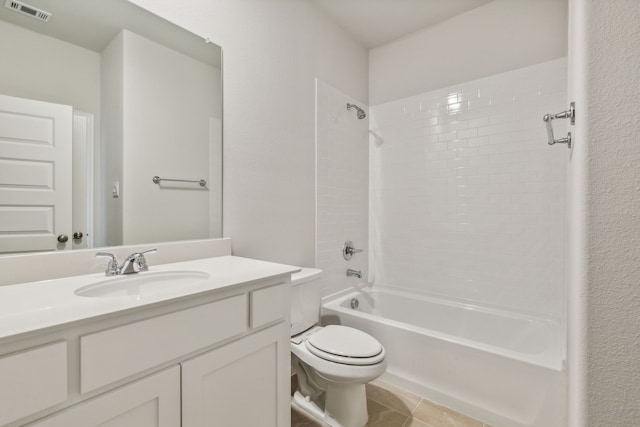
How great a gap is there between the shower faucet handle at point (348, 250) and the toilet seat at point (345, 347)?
2.73 ft

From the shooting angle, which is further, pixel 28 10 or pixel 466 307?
pixel 466 307

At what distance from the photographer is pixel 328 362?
1411 mm

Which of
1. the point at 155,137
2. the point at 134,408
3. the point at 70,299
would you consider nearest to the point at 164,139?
the point at 155,137

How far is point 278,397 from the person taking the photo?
110 cm

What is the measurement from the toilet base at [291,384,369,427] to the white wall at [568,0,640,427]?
3.47 ft

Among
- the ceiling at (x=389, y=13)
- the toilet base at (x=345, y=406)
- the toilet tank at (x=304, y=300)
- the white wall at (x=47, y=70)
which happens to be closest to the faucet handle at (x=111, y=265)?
the white wall at (x=47, y=70)

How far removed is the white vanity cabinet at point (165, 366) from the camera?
0.60m

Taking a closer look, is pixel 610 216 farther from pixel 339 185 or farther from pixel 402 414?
pixel 339 185

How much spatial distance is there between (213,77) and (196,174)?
1.68ft

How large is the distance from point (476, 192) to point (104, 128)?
231cm

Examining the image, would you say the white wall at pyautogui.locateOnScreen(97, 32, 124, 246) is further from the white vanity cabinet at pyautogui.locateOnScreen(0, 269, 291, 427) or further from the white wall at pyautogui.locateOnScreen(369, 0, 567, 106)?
the white wall at pyautogui.locateOnScreen(369, 0, 567, 106)

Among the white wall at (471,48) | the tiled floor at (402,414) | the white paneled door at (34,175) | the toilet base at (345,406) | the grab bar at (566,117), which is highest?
the white wall at (471,48)

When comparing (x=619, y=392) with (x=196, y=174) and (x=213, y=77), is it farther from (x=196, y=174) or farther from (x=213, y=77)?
(x=213, y=77)

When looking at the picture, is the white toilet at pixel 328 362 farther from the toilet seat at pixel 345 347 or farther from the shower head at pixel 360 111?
the shower head at pixel 360 111
